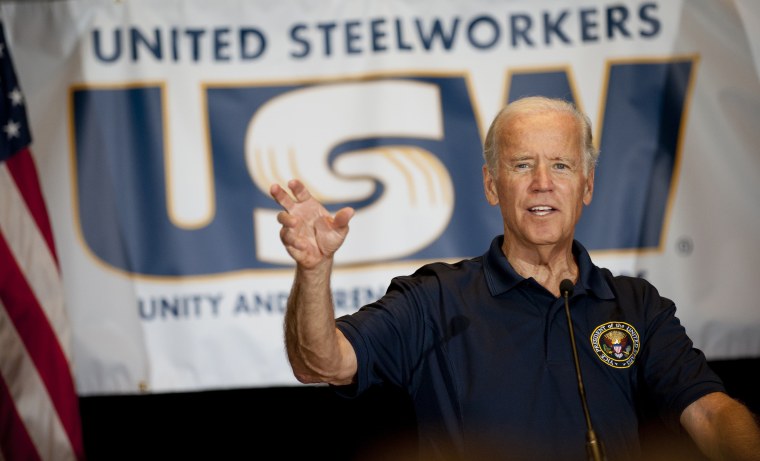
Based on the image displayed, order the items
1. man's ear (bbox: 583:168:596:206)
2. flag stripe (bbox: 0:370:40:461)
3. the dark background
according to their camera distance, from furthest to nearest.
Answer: the dark background → flag stripe (bbox: 0:370:40:461) → man's ear (bbox: 583:168:596:206)

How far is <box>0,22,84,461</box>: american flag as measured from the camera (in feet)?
10.2

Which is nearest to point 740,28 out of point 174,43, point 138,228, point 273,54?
point 273,54

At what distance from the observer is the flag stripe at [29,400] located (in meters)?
3.13

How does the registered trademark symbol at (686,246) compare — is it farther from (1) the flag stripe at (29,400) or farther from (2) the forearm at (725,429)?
(1) the flag stripe at (29,400)

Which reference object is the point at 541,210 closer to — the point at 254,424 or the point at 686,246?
the point at 686,246

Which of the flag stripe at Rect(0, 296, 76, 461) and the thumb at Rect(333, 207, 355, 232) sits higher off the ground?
the thumb at Rect(333, 207, 355, 232)

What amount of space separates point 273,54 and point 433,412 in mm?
1708

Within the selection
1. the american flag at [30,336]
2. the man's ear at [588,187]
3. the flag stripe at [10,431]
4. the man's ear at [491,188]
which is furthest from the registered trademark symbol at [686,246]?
the flag stripe at [10,431]

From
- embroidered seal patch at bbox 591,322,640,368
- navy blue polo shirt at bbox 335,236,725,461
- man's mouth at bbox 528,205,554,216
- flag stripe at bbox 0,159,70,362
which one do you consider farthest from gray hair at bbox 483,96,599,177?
flag stripe at bbox 0,159,70,362

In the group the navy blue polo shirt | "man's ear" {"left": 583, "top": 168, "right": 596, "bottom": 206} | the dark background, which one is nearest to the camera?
the navy blue polo shirt

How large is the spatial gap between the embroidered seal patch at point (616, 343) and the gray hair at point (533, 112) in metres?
0.39

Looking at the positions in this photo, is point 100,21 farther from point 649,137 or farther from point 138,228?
point 649,137

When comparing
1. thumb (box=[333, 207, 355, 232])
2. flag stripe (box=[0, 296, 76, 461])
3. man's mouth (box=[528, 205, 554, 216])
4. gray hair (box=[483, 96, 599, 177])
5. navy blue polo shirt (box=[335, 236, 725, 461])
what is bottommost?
flag stripe (box=[0, 296, 76, 461])

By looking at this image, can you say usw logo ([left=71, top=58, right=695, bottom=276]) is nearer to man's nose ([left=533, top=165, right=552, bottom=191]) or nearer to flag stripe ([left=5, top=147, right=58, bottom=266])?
flag stripe ([left=5, top=147, right=58, bottom=266])
